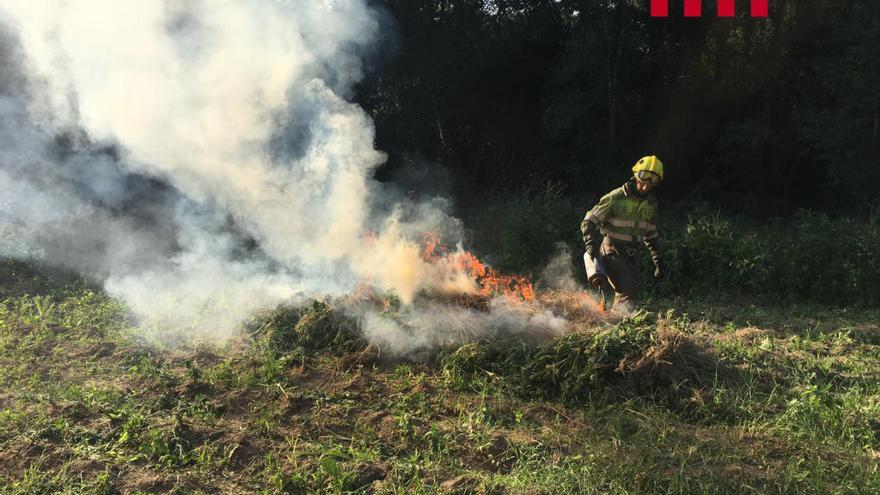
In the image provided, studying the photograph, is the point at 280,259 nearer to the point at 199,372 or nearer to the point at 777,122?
the point at 199,372

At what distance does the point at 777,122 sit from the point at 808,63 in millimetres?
1332

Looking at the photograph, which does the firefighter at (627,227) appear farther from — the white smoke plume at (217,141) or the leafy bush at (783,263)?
the leafy bush at (783,263)

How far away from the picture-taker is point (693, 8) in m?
14.3

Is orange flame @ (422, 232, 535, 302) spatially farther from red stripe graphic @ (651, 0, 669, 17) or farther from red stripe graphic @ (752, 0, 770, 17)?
red stripe graphic @ (651, 0, 669, 17)

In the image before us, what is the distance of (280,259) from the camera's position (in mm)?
8805

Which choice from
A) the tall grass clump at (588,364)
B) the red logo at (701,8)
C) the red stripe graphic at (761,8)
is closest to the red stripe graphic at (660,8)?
the red logo at (701,8)

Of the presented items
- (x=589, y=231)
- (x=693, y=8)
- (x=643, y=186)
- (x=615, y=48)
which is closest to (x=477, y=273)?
(x=589, y=231)

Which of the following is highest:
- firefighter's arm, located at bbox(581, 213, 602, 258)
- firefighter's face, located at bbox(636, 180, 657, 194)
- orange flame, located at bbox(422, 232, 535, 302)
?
firefighter's face, located at bbox(636, 180, 657, 194)

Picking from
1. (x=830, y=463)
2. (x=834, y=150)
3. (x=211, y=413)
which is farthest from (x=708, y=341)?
(x=834, y=150)

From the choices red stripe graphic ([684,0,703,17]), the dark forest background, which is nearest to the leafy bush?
the dark forest background

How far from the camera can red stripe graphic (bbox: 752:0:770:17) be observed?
13.3 metres

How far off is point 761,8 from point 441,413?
12.8 metres

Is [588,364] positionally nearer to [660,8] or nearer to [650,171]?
[650,171]

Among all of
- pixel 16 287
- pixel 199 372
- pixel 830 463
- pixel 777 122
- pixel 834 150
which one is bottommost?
pixel 830 463
